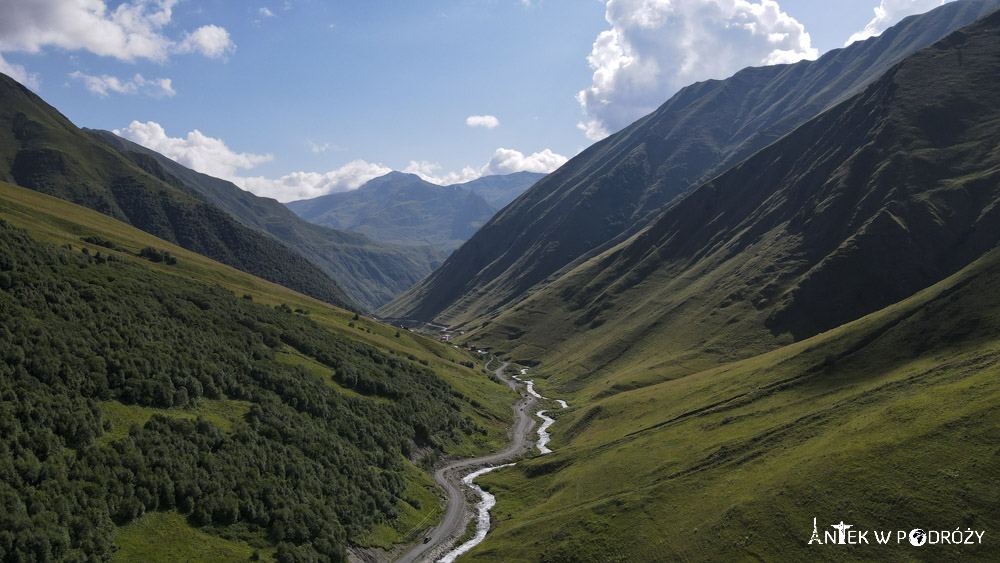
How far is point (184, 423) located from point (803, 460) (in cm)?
8647

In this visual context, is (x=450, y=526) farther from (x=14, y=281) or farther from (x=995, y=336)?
(x=995, y=336)

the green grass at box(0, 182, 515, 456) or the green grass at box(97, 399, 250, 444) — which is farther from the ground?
the green grass at box(0, 182, 515, 456)

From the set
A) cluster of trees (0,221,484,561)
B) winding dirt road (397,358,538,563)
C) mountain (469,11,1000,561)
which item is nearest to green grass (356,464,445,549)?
winding dirt road (397,358,538,563)

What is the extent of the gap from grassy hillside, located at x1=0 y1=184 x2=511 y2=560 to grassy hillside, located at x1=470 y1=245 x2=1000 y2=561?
24439 millimetres

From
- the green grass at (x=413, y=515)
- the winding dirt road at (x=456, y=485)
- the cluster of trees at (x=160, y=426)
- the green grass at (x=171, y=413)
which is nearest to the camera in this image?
the cluster of trees at (x=160, y=426)

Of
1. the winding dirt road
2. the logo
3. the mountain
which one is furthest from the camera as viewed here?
the winding dirt road

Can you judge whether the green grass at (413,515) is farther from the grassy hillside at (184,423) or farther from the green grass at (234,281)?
the green grass at (234,281)

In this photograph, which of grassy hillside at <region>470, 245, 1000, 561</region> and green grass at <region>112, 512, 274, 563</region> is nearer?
green grass at <region>112, 512, 274, 563</region>

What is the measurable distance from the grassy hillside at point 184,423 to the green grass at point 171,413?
0.89 feet

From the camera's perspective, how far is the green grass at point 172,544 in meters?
54.5

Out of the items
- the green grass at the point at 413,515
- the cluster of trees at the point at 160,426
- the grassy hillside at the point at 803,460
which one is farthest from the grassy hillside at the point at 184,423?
the grassy hillside at the point at 803,460

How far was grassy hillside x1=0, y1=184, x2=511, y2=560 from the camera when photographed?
184ft

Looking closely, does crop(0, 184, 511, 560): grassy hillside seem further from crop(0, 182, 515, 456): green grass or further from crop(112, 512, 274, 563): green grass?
crop(0, 182, 515, 456): green grass

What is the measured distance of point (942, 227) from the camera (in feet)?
573
